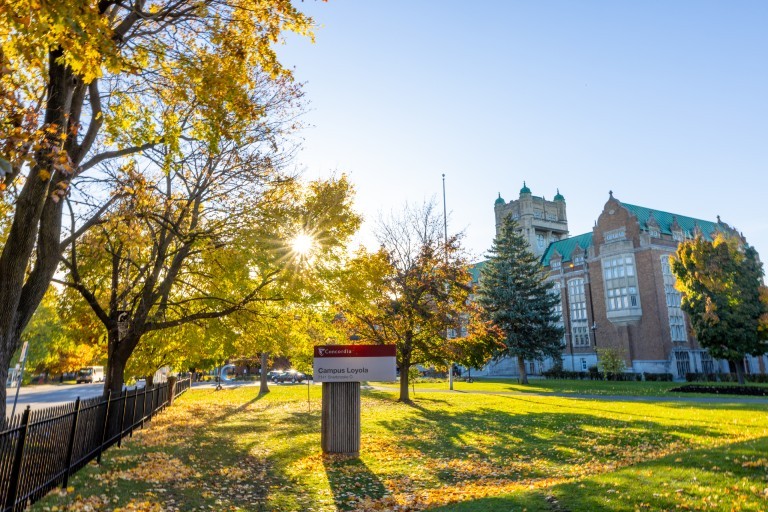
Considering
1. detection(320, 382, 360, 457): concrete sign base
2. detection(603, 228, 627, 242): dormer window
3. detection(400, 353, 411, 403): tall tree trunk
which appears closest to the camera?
detection(320, 382, 360, 457): concrete sign base

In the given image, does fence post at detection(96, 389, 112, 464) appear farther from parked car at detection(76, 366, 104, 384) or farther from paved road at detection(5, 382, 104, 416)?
parked car at detection(76, 366, 104, 384)

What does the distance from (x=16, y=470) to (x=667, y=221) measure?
217 ft

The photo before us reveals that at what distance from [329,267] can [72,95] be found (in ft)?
31.2

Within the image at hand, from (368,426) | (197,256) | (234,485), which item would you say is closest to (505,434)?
(368,426)

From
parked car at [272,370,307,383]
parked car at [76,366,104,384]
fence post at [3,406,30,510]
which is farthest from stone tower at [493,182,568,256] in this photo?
fence post at [3,406,30,510]

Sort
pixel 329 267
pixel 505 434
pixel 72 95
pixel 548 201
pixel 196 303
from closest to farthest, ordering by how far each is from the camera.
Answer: pixel 72 95 → pixel 505 434 → pixel 329 267 → pixel 196 303 → pixel 548 201

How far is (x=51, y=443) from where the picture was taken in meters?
7.77

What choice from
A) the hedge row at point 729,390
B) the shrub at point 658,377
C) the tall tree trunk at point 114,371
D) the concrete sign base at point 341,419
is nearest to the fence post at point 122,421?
the tall tree trunk at point 114,371

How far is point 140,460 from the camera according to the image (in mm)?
10984

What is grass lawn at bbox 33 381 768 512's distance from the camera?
7.08 meters

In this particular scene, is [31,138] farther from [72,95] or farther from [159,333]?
[159,333]

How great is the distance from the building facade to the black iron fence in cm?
4517

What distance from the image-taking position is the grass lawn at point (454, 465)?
7.08m

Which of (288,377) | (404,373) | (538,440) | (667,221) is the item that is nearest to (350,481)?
(538,440)
